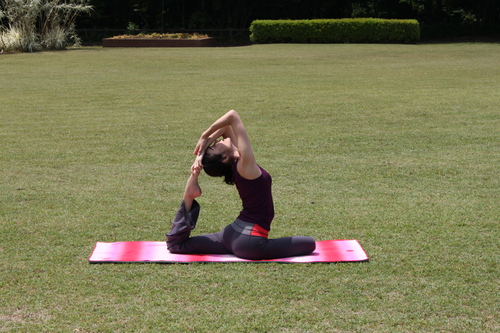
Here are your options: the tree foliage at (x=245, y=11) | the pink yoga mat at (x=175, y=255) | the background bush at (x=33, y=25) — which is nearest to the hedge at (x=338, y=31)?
the tree foliage at (x=245, y=11)

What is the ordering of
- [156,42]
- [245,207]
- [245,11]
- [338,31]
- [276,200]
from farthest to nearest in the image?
[245,11] < [338,31] < [156,42] < [276,200] < [245,207]

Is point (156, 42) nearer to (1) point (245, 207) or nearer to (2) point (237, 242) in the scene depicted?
(1) point (245, 207)

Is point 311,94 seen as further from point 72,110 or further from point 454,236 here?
point 454,236

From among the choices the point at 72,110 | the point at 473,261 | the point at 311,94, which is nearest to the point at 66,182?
the point at 473,261

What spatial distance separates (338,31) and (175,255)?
30.2m

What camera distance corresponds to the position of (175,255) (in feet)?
16.0

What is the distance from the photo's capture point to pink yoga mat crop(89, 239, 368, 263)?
4750 mm

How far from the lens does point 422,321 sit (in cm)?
383

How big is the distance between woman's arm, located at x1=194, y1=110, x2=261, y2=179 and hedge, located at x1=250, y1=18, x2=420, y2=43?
29.7 meters

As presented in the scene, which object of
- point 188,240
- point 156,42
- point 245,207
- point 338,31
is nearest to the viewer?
point 245,207

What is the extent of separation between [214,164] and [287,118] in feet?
22.3

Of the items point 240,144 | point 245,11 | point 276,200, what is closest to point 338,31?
point 245,11

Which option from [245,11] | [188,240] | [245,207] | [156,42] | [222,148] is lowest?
[156,42]

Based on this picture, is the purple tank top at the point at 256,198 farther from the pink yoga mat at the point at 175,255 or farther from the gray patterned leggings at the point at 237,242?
the pink yoga mat at the point at 175,255
